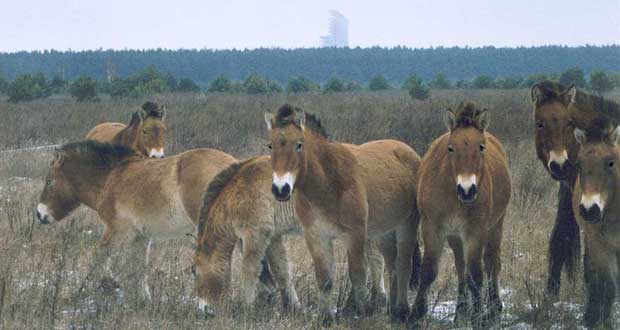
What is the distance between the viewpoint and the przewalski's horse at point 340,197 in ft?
21.0

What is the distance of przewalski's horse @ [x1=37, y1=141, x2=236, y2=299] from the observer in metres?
8.16

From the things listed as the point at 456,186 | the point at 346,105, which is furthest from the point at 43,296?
the point at 346,105

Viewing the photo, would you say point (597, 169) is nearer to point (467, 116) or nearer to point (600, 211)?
point (600, 211)

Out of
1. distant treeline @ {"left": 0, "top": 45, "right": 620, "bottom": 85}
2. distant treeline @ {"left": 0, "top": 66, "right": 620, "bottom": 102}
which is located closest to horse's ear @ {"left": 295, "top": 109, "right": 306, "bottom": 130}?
distant treeline @ {"left": 0, "top": 66, "right": 620, "bottom": 102}

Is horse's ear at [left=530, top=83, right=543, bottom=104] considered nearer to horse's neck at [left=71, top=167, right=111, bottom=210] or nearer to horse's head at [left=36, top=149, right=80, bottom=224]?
horse's neck at [left=71, top=167, right=111, bottom=210]

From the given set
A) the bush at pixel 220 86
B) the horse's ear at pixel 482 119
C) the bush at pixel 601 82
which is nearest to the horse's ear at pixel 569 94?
the horse's ear at pixel 482 119

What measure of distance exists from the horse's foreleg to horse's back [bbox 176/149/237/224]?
5.41 feet

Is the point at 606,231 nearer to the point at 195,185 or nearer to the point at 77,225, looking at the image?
the point at 195,185

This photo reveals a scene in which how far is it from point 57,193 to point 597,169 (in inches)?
223

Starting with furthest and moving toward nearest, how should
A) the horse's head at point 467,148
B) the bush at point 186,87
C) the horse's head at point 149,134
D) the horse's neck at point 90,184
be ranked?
the bush at point 186,87, the horse's head at point 149,134, the horse's neck at point 90,184, the horse's head at point 467,148

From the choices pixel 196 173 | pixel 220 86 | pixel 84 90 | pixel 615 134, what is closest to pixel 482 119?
pixel 615 134

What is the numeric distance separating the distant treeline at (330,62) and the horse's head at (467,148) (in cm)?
12028

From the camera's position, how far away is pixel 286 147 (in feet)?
20.8

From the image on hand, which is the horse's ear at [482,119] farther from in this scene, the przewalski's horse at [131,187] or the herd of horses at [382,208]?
the przewalski's horse at [131,187]
